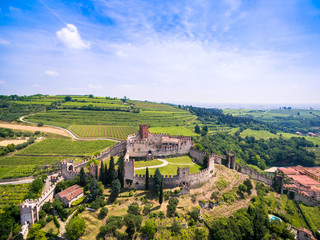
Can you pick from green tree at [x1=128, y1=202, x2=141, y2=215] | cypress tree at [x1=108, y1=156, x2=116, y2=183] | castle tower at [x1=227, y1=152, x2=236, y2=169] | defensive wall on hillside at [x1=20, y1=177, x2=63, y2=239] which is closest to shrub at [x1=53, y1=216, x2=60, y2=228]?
defensive wall on hillside at [x1=20, y1=177, x2=63, y2=239]

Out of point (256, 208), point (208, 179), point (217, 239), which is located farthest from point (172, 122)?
point (217, 239)

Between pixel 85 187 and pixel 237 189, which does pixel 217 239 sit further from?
pixel 85 187

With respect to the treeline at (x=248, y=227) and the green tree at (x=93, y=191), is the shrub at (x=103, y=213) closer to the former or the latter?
the green tree at (x=93, y=191)

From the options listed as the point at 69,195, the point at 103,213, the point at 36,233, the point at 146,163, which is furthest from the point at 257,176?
the point at 36,233

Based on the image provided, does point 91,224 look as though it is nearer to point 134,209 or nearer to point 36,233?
point 134,209

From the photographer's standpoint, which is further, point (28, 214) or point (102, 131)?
point (102, 131)

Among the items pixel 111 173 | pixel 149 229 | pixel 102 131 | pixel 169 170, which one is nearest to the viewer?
pixel 149 229
